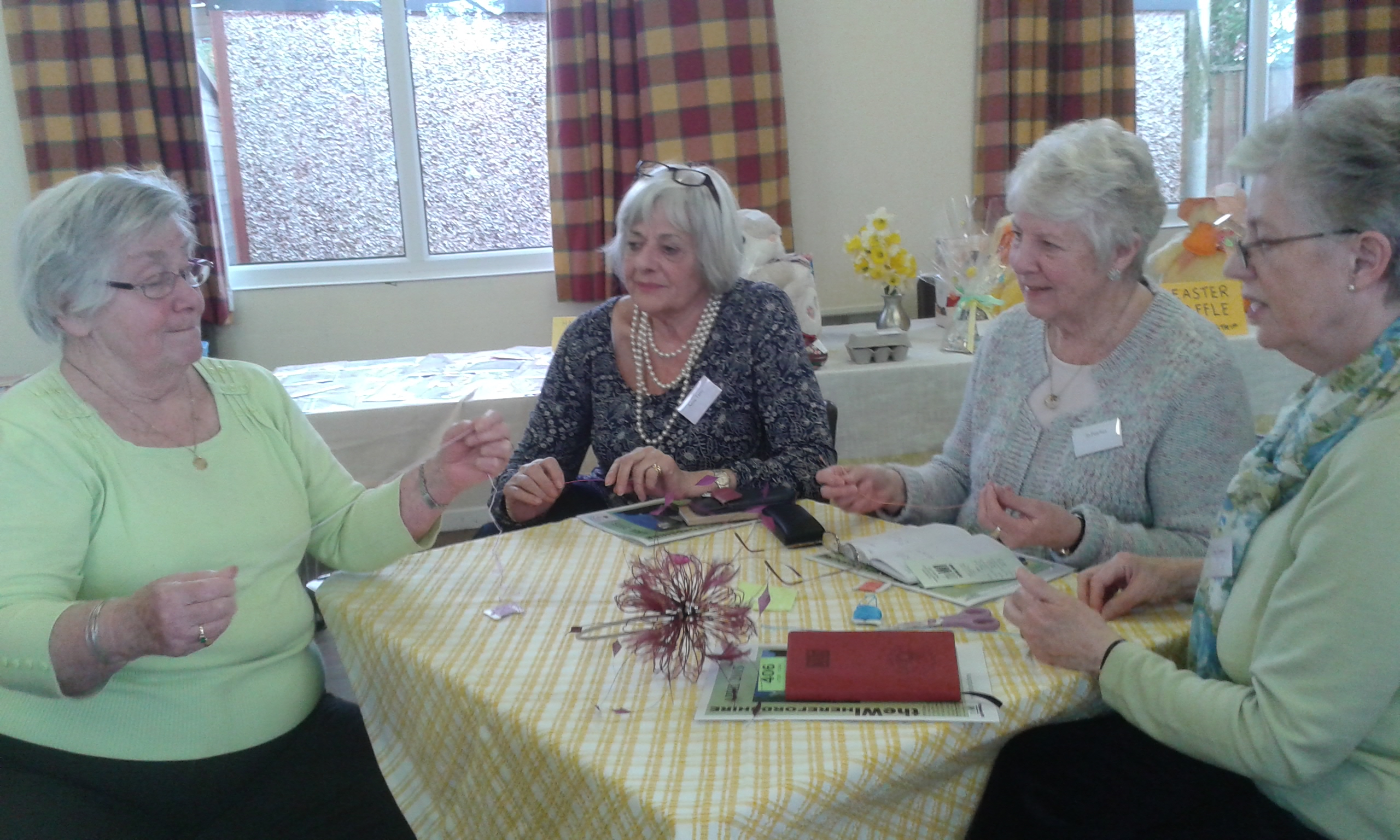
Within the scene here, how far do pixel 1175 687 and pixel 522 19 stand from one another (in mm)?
4046

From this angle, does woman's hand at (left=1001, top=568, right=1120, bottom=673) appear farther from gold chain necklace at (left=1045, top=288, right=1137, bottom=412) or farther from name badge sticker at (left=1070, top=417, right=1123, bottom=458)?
gold chain necklace at (left=1045, top=288, right=1137, bottom=412)

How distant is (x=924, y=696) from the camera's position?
3.44 ft

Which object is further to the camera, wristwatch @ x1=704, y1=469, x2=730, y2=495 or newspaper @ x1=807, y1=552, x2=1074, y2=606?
wristwatch @ x1=704, y1=469, x2=730, y2=495

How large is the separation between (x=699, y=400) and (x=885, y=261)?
128cm

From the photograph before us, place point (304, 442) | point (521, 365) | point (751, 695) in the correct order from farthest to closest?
point (521, 365) < point (304, 442) < point (751, 695)

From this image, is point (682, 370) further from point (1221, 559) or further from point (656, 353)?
point (1221, 559)

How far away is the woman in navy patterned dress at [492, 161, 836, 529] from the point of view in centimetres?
215

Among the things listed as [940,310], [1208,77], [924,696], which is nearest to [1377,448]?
[924,696]

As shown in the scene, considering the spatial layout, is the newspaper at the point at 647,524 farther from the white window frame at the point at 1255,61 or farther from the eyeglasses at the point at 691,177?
the white window frame at the point at 1255,61

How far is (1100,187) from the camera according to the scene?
1.71 meters

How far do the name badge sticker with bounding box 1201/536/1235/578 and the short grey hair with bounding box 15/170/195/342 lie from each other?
1520mm

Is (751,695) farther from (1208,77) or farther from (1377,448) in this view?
(1208,77)

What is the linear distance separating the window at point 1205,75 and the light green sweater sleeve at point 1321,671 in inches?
184

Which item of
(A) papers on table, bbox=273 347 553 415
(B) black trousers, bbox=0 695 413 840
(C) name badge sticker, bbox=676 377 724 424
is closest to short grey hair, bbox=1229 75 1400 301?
(C) name badge sticker, bbox=676 377 724 424
